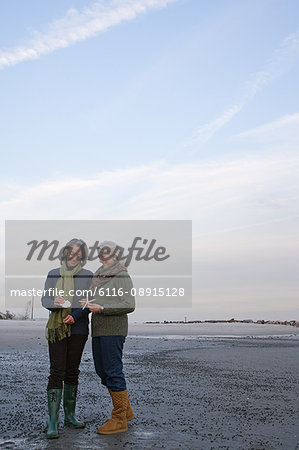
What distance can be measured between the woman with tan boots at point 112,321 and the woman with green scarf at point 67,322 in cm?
19

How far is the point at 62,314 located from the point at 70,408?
1107 mm

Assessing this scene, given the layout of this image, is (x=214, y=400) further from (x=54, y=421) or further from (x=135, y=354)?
(x=135, y=354)

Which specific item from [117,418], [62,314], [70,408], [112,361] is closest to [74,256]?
[62,314]

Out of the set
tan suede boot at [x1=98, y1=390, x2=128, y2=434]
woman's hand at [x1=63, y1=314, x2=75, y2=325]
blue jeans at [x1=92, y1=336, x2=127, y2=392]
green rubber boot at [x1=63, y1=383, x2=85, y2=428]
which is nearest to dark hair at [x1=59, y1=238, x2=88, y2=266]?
woman's hand at [x1=63, y1=314, x2=75, y2=325]

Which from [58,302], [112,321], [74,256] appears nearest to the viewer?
[58,302]

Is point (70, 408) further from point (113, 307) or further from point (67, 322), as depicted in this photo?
point (113, 307)

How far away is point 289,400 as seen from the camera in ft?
27.0

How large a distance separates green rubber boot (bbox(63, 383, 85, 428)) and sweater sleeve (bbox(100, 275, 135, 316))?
103 centimetres

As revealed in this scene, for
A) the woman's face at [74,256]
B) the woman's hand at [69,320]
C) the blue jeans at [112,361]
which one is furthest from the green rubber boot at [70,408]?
the woman's face at [74,256]

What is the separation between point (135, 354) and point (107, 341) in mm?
8965

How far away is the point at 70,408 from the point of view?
21.3 ft

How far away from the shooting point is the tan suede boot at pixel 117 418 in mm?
6164

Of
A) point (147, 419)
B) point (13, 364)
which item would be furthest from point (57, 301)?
point (13, 364)

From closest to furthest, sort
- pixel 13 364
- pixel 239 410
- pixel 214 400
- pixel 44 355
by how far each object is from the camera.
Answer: pixel 239 410, pixel 214 400, pixel 13 364, pixel 44 355
